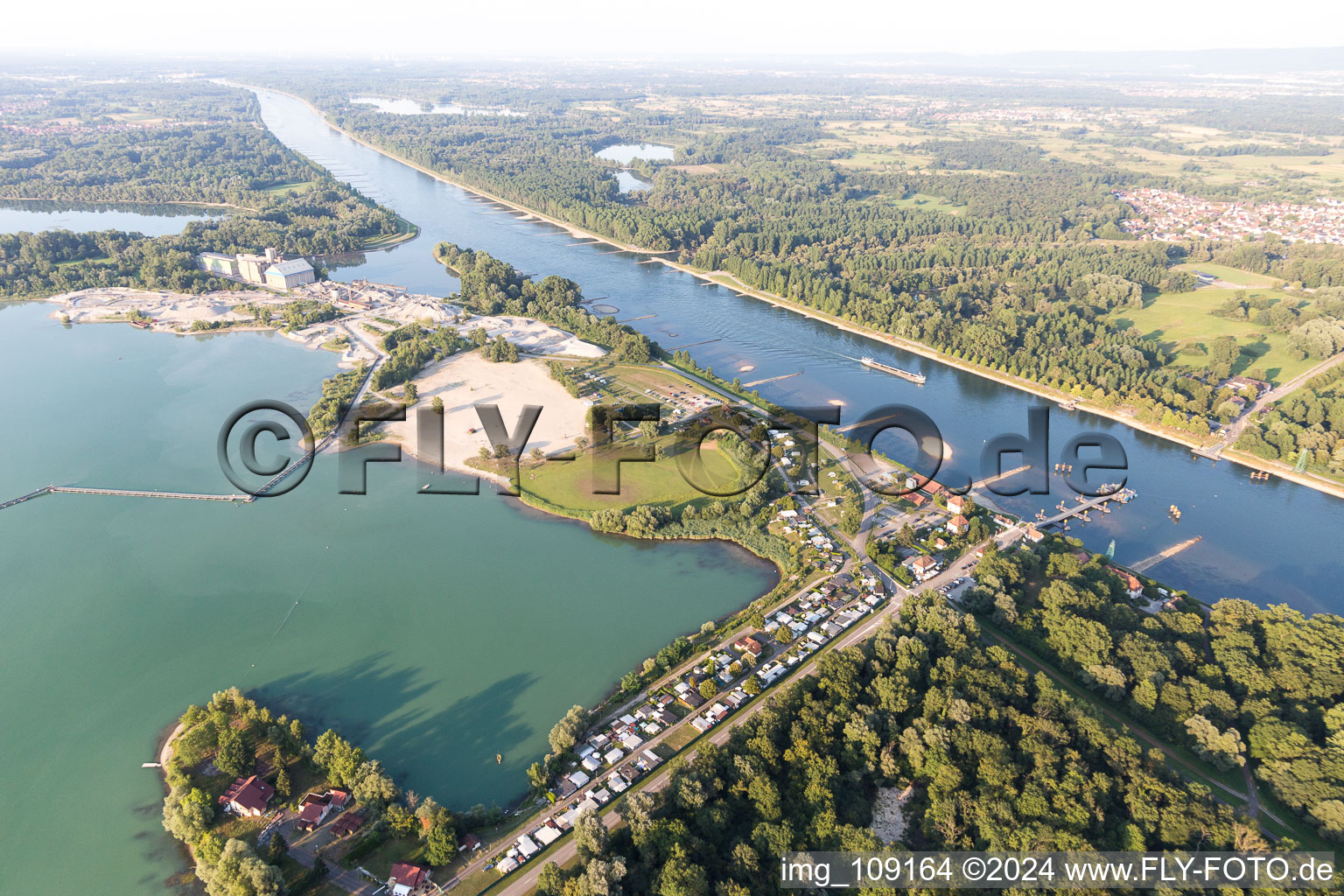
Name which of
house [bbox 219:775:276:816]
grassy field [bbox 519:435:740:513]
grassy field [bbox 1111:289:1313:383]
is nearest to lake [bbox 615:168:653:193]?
grassy field [bbox 1111:289:1313:383]

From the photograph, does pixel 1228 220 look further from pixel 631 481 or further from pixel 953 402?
pixel 631 481

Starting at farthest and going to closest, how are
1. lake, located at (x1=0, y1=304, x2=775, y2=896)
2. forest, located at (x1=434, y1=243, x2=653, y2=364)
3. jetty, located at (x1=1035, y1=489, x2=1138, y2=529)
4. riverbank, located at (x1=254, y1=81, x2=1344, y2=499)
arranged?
forest, located at (x1=434, y1=243, x2=653, y2=364) < riverbank, located at (x1=254, y1=81, x2=1344, y2=499) < jetty, located at (x1=1035, y1=489, x2=1138, y2=529) < lake, located at (x1=0, y1=304, x2=775, y2=896)

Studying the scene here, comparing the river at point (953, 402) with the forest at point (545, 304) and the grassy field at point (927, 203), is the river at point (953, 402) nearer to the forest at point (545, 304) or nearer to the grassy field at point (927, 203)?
the forest at point (545, 304)

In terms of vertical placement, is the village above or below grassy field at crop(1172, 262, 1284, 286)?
above

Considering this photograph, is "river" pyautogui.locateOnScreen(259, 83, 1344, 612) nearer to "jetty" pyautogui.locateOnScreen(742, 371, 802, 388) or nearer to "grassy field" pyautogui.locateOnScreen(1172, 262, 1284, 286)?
"jetty" pyautogui.locateOnScreen(742, 371, 802, 388)

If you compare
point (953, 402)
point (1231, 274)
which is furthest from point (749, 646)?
point (1231, 274)

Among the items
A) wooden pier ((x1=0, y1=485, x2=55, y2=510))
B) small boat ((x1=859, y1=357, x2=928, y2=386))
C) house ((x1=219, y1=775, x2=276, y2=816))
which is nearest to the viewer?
house ((x1=219, y1=775, x2=276, y2=816))

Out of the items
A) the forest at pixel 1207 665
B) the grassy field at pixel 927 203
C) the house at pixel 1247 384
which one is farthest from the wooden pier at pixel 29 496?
the grassy field at pixel 927 203

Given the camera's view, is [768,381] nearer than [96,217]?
Yes
